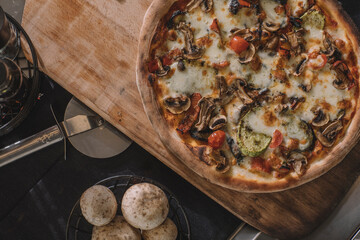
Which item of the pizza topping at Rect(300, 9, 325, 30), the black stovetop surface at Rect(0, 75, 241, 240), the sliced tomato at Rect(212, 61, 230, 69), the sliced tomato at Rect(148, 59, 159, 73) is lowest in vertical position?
the black stovetop surface at Rect(0, 75, 241, 240)

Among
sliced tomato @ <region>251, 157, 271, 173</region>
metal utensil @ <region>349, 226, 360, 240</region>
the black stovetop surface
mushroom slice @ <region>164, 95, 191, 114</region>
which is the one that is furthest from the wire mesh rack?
metal utensil @ <region>349, 226, 360, 240</region>

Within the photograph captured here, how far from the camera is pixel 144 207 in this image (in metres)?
2.98

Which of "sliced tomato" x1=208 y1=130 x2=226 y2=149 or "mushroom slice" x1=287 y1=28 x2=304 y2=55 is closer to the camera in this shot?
"sliced tomato" x1=208 y1=130 x2=226 y2=149

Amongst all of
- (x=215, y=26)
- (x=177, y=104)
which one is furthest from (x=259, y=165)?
(x=215, y=26)

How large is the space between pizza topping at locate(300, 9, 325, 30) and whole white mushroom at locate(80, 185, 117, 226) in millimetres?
2238

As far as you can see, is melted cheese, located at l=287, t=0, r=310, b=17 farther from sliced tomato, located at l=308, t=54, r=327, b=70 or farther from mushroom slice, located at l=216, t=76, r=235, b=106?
mushroom slice, located at l=216, t=76, r=235, b=106

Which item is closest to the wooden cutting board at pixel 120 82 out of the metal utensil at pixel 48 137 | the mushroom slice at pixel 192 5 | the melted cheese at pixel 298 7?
the metal utensil at pixel 48 137

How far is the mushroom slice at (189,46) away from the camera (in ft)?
10.2

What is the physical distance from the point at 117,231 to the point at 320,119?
6.33 ft

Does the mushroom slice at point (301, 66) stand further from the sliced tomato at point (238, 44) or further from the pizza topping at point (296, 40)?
the sliced tomato at point (238, 44)

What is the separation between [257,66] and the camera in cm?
318

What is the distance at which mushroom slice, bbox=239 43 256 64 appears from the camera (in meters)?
3.12

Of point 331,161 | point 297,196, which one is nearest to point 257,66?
point 331,161

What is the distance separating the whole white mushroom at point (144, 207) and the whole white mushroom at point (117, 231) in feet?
0.33
